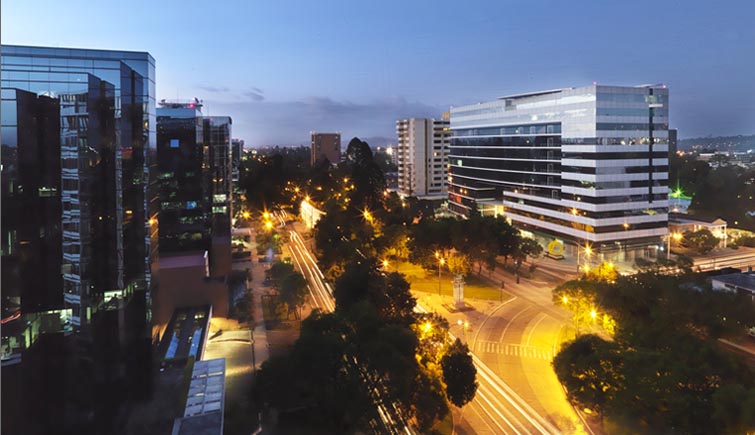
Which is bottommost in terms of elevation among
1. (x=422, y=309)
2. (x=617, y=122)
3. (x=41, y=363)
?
(x=422, y=309)

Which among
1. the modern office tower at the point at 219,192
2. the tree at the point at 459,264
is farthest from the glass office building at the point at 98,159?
the tree at the point at 459,264

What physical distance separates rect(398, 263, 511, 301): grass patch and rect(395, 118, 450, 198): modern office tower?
35660 millimetres

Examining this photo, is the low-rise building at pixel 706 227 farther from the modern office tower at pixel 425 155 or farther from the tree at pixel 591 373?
the modern office tower at pixel 425 155

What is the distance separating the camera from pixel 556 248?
32.9 m

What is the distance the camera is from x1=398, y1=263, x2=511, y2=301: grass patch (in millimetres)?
25562

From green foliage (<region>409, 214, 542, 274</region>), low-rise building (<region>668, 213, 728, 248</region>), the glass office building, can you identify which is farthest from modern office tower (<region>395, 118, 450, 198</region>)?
the glass office building

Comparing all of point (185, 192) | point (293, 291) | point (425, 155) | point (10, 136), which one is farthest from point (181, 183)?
point (425, 155)

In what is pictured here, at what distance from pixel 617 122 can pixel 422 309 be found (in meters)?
20.0

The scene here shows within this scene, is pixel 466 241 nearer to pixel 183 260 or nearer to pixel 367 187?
pixel 367 187

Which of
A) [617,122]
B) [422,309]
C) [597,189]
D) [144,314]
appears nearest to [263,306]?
[422,309]

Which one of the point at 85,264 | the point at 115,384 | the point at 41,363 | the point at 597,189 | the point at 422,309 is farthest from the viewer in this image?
the point at 597,189

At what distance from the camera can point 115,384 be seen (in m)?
10.9

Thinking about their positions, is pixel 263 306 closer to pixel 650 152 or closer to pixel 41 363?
pixel 41 363

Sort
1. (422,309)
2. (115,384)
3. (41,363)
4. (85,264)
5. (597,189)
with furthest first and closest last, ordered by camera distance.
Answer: (597,189) < (422,309) < (115,384) < (85,264) < (41,363)
